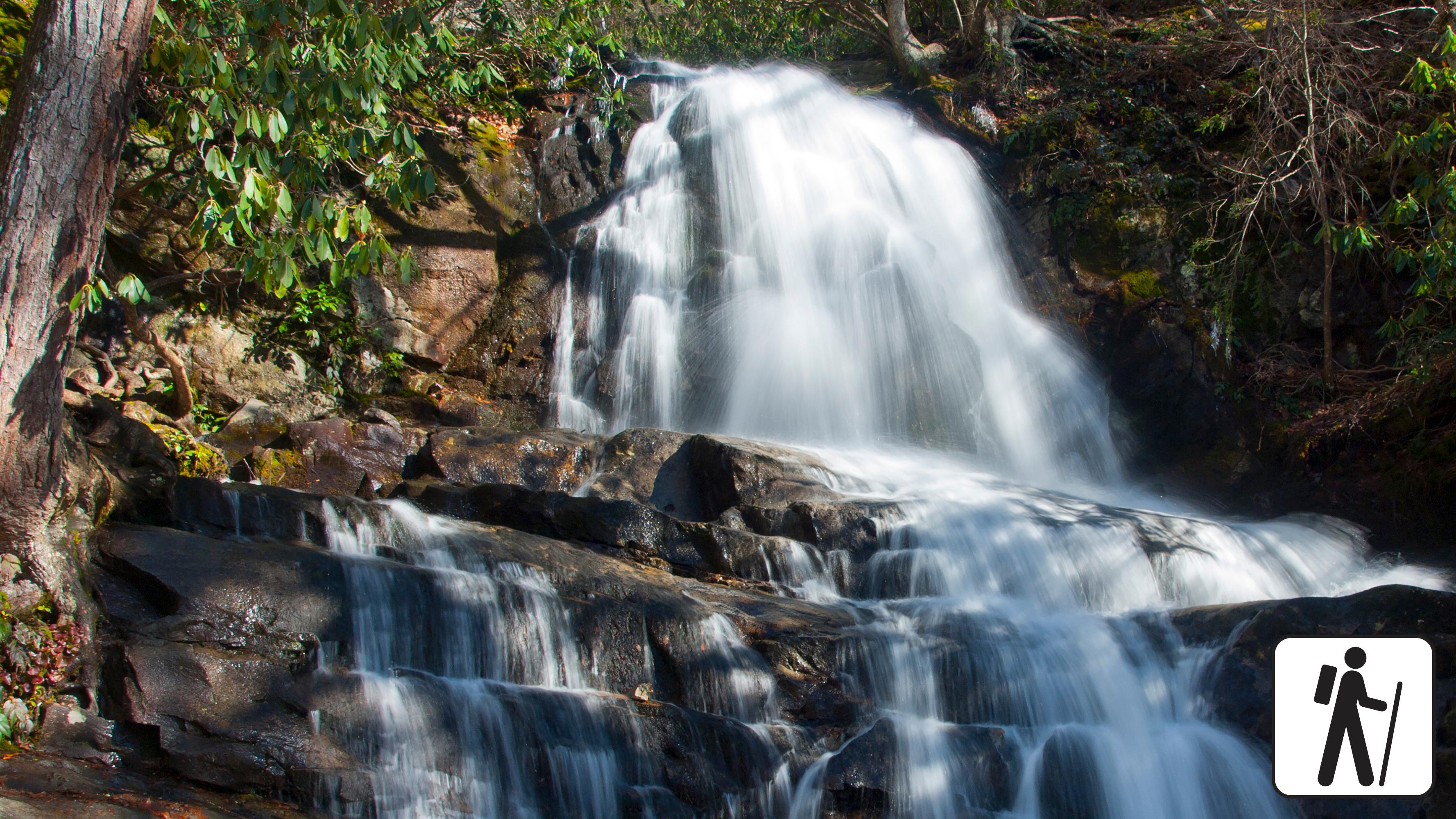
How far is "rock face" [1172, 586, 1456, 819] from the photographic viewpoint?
4.53 metres

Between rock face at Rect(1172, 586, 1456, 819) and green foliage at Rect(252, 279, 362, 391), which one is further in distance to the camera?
green foliage at Rect(252, 279, 362, 391)

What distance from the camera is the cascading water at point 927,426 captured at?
5.01m

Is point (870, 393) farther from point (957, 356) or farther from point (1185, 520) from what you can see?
point (1185, 520)

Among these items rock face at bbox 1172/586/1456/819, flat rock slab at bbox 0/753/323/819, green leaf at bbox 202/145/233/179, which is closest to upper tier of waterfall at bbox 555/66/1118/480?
rock face at bbox 1172/586/1456/819

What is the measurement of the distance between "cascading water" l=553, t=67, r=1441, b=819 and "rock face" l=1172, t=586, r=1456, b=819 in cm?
16

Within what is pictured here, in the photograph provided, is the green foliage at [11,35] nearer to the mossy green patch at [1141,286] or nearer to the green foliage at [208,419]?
the green foliage at [208,419]

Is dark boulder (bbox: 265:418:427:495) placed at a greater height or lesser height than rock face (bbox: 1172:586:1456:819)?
greater

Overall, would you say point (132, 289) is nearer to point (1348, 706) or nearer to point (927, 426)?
point (1348, 706)

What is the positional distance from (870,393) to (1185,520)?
12.5 feet

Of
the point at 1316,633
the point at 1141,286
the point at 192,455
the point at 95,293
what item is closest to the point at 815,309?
the point at 1141,286

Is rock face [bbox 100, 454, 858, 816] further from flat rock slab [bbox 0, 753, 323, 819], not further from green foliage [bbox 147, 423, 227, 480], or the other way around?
green foliage [bbox 147, 423, 227, 480]

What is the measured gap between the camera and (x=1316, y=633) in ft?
16.2

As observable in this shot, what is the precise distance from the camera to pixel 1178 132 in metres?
12.4

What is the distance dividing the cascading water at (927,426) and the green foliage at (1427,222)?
7.19ft
